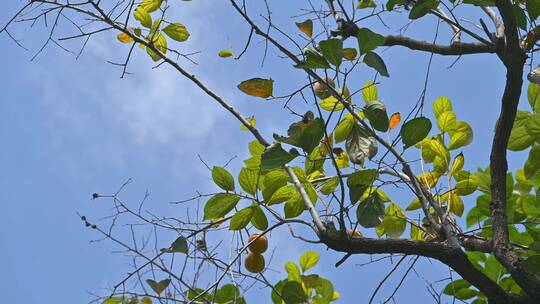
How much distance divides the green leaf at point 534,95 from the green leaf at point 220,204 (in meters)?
0.81

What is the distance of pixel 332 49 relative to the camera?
129cm

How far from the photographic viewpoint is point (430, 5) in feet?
4.92

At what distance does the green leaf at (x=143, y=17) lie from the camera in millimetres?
1984

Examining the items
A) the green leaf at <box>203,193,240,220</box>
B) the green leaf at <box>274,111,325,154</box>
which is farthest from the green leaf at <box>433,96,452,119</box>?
the green leaf at <box>274,111,325,154</box>

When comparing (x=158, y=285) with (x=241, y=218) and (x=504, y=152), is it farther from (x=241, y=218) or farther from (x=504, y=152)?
(x=504, y=152)

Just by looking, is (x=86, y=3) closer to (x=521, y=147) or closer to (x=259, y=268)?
(x=259, y=268)

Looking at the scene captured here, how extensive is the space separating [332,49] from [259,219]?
23.2 inches

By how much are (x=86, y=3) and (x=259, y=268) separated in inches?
31.8

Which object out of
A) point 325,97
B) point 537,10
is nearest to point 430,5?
point 537,10

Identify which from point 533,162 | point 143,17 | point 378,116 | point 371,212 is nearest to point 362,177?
point 371,212

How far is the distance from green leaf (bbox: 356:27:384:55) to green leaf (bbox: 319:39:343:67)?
0.04m

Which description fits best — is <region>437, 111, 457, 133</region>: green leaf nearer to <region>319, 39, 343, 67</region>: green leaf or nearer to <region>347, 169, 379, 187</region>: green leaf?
<region>347, 169, 379, 187</region>: green leaf

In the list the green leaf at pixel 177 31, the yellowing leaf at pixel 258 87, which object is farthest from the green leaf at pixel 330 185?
the green leaf at pixel 177 31

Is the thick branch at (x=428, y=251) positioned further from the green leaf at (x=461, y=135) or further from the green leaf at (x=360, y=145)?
the green leaf at (x=461, y=135)
